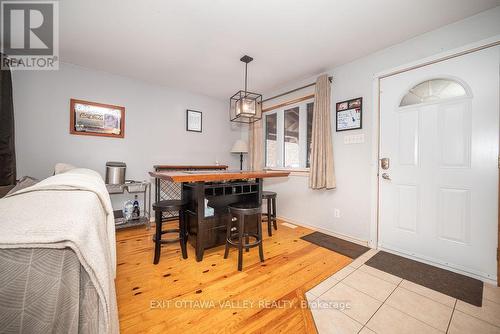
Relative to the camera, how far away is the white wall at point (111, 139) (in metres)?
2.74

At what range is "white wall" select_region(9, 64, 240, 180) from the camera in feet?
9.00

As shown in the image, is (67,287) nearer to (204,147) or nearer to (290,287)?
(290,287)

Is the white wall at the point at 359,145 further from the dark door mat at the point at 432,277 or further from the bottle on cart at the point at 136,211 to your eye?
the bottle on cart at the point at 136,211

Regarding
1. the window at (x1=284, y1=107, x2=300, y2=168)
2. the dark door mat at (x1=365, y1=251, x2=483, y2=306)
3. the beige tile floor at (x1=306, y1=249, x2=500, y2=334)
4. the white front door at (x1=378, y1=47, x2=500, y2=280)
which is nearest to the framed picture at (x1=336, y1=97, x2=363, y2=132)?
the white front door at (x1=378, y1=47, x2=500, y2=280)

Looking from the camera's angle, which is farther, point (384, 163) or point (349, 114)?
point (349, 114)

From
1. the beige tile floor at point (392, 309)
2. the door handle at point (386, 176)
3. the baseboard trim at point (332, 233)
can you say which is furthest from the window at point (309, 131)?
the beige tile floor at point (392, 309)

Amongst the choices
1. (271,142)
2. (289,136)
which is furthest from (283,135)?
(271,142)

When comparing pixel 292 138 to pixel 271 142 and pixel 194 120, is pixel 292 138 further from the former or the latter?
pixel 194 120

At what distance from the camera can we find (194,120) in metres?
4.14

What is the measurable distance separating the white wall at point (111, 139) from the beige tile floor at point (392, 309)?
10.8 ft

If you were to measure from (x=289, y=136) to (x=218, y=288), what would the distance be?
2.85 meters

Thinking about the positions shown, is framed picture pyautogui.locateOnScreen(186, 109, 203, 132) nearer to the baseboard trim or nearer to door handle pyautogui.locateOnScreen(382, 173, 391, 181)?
the baseboard trim

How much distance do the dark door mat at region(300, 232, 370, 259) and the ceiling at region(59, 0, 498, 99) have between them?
8.29 ft

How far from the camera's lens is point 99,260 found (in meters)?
0.60
